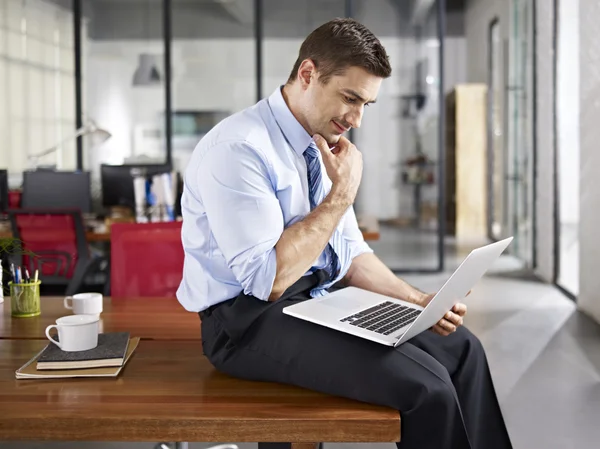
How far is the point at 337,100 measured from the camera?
182 centimetres

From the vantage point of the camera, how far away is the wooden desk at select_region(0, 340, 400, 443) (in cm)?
137

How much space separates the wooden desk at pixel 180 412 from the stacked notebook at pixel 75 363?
0.02 meters

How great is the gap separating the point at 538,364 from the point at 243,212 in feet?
9.95

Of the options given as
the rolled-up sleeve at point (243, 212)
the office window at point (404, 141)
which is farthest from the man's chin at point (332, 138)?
the office window at point (404, 141)

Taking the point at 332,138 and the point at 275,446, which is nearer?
the point at 332,138

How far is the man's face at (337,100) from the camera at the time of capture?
180 cm

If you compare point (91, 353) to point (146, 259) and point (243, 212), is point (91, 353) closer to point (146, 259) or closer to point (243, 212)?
point (243, 212)

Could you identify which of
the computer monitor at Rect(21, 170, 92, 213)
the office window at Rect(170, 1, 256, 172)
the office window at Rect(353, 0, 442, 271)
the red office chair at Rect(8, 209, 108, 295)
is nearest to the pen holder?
the red office chair at Rect(8, 209, 108, 295)

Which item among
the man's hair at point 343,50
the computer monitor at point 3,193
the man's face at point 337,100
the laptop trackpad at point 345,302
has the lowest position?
the laptop trackpad at point 345,302

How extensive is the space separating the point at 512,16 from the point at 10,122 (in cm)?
543

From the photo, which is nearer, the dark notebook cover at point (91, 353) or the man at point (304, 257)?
the man at point (304, 257)

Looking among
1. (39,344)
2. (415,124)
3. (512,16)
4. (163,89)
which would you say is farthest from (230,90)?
(39,344)

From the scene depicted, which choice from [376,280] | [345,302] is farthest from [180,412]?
[376,280]

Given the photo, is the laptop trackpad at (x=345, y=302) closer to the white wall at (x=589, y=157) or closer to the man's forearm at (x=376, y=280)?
the man's forearm at (x=376, y=280)
